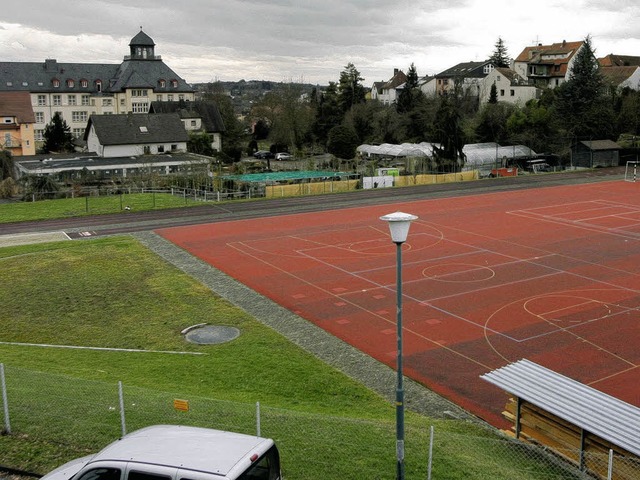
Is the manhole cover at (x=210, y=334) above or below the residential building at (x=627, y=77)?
below

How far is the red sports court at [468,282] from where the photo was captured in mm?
20594

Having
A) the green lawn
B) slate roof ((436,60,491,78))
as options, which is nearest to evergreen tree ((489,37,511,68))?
slate roof ((436,60,491,78))

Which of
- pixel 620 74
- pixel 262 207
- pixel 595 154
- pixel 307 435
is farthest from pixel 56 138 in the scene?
pixel 620 74

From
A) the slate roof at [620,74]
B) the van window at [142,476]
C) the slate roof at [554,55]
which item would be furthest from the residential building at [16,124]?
the slate roof at [620,74]

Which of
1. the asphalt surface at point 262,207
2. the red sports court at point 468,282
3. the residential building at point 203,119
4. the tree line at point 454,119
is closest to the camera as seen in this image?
the red sports court at point 468,282

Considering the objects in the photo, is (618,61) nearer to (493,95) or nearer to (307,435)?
(493,95)

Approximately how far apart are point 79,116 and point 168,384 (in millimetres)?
98192

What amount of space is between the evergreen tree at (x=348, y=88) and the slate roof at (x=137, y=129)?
30.9 m

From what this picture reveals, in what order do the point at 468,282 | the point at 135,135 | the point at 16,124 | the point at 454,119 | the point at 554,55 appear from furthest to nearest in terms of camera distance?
the point at 554,55 < the point at 16,124 < the point at 135,135 < the point at 454,119 < the point at 468,282

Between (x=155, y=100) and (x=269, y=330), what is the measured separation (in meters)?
87.6

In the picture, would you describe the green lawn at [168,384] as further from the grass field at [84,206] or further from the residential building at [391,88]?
the residential building at [391,88]

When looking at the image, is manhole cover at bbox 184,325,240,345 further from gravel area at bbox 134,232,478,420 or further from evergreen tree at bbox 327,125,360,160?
evergreen tree at bbox 327,125,360,160

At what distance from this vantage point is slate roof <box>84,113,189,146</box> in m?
75.6

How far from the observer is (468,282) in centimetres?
2956
